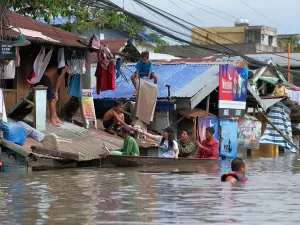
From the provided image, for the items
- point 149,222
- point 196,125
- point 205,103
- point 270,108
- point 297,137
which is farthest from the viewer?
point 297,137

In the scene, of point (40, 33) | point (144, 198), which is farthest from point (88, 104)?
point (144, 198)

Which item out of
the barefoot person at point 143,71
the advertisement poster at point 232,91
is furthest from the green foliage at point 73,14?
the advertisement poster at point 232,91

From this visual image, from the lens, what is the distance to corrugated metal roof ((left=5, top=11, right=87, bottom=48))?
18947 mm

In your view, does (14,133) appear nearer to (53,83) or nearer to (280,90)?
(53,83)

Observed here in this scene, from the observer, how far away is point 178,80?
25.0 metres

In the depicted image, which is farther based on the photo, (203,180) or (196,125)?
(196,125)

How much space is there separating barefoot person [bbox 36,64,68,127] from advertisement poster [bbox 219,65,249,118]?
5.82 meters

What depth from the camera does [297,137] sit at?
3522cm

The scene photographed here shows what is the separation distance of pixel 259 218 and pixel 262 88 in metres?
22.3

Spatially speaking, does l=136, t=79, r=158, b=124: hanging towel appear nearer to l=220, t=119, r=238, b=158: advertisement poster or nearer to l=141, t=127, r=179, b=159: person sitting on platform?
l=141, t=127, r=179, b=159: person sitting on platform

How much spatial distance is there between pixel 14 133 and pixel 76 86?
15.7 ft

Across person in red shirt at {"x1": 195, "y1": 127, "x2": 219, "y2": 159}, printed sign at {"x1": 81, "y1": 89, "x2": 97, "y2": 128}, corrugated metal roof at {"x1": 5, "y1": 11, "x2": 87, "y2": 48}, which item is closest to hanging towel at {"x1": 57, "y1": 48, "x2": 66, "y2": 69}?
corrugated metal roof at {"x1": 5, "y1": 11, "x2": 87, "y2": 48}

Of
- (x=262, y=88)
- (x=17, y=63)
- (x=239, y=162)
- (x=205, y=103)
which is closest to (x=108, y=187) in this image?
(x=239, y=162)

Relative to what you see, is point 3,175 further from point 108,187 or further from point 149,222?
point 149,222
